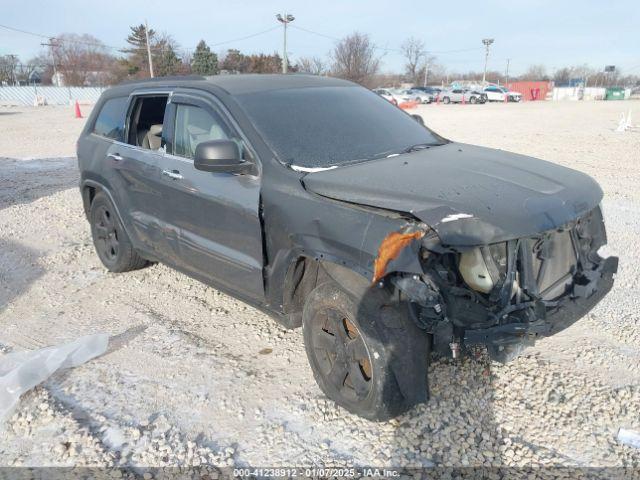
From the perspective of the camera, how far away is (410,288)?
245 centimetres

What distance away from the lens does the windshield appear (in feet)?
11.0

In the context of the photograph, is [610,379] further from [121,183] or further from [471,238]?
[121,183]

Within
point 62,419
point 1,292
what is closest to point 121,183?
point 1,292

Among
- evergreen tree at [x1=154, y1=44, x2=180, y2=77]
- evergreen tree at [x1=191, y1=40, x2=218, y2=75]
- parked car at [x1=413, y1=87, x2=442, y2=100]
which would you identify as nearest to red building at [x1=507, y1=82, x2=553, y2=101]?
parked car at [x1=413, y1=87, x2=442, y2=100]

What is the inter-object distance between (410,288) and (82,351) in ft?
8.08

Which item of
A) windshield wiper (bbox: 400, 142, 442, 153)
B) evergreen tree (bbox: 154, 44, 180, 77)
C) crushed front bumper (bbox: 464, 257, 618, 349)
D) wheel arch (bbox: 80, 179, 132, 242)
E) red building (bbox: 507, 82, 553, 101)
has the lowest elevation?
red building (bbox: 507, 82, 553, 101)

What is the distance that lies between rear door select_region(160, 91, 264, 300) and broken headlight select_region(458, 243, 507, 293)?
1.28 m

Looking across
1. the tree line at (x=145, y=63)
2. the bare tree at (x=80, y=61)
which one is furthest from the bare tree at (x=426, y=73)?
the bare tree at (x=80, y=61)

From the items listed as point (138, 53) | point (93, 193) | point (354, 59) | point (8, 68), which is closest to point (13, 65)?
point (8, 68)

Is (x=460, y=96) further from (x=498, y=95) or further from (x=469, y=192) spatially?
(x=469, y=192)

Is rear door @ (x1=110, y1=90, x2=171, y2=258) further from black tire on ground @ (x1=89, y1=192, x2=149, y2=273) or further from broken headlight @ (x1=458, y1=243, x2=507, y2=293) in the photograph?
broken headlight @ (x1=458, y1=243, x2=507, y2=293)

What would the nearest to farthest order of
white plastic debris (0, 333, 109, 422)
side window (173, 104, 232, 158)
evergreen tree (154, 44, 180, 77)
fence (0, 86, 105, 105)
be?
white plastic debris (0, 333, 109, 422)
side window (173, 104, 232, 158)
fence (0, 86, 105, 105)
evergreen tree (154, 44, 180, 77)

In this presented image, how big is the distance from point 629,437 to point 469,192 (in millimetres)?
1539

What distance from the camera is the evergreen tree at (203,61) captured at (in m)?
59.6
